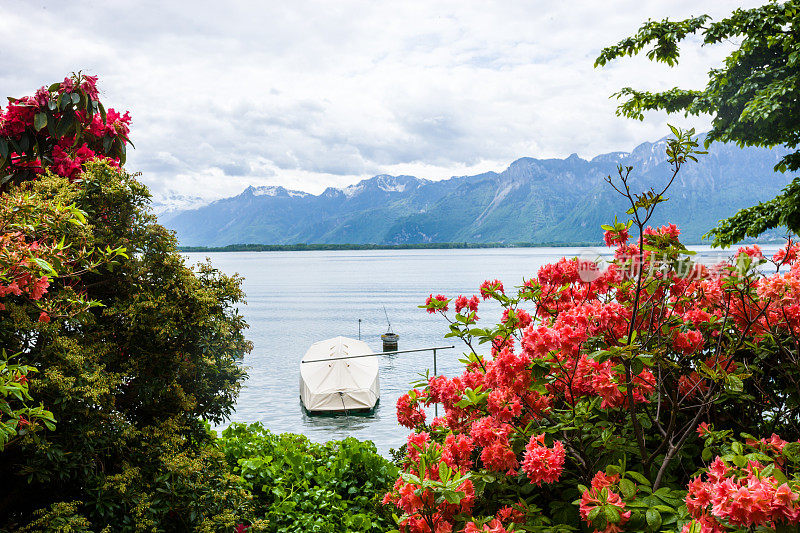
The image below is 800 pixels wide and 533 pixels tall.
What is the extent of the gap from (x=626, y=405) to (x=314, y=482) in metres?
3.53

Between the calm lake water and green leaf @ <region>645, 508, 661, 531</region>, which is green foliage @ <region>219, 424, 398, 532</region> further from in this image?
green leaf @ <region>645, 508, 661, 531</region>

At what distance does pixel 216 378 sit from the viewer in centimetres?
356

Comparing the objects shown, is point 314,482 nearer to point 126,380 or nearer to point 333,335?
point 126,380


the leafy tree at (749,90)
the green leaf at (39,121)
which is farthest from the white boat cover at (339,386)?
the green leaf at (39,121)

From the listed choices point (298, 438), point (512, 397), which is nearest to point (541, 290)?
point (512, 397)

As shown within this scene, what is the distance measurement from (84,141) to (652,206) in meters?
4.03

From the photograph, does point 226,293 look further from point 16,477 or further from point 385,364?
point 385,364

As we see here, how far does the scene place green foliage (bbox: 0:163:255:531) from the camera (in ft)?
8.83

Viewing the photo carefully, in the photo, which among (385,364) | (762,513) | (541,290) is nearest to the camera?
(762,513)

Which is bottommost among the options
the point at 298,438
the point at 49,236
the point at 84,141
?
the point at 298,438

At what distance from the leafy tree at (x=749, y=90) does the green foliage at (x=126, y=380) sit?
28.5ft

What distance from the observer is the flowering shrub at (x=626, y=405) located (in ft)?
5.87

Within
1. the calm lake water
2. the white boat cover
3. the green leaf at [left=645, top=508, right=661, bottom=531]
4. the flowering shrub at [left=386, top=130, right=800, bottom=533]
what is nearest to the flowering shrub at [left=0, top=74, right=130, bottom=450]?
the calm lake water

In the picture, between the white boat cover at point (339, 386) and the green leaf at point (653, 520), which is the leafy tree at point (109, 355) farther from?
the white boat cover at point (339, 386)
